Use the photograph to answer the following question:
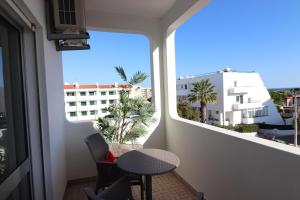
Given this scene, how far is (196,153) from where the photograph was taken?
248 centimetres

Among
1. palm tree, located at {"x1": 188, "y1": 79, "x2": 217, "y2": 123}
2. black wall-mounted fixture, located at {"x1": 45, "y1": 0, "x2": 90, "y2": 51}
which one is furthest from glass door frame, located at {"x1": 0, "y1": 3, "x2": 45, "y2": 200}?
palm tree, located at {"x1": 188, "y1": 79, "x2": 217, "y2": 123}

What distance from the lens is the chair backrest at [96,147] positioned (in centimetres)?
211

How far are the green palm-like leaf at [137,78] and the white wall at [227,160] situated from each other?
0.47 m

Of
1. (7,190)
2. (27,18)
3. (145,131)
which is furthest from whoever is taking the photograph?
(145,131)

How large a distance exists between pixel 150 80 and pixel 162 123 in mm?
811

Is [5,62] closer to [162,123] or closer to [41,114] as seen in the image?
[41,114]

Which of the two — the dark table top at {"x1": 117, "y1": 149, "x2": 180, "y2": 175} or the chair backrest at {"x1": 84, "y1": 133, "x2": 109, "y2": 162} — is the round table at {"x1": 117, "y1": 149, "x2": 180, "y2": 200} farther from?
the chair backrest at {"x1": 84, "y1": 133, "x2": 109, "y2": 162}

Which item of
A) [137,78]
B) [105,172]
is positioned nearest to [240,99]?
[137,78]

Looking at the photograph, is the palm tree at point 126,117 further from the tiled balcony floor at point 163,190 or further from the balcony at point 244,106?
the balcony at point 244,106

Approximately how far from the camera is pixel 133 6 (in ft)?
9.62

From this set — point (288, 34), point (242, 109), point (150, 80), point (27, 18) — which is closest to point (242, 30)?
point (288, 34)

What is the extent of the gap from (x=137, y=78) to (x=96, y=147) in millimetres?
1307

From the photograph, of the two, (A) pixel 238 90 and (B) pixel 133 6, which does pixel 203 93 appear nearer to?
(A) pixel 238 90

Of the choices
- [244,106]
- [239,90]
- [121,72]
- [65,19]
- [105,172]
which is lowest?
[244,106]
